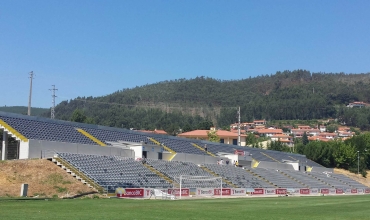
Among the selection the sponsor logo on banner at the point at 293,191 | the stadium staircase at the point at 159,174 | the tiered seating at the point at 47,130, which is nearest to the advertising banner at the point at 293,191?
the sponsor logo on banner at the point at 293,191

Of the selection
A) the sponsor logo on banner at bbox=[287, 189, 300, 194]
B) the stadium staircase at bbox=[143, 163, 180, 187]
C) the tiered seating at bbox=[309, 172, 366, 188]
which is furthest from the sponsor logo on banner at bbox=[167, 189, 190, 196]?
the tiered seating at bbox=[309, 172, 366, 188]

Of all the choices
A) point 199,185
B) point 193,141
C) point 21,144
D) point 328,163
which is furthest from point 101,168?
point 328,163

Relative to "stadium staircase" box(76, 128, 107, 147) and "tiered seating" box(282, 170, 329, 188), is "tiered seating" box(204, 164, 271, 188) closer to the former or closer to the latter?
"tiered seating" box(282, 170, 329, 188)

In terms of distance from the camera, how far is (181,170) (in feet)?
190

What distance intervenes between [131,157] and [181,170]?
6.45 meters

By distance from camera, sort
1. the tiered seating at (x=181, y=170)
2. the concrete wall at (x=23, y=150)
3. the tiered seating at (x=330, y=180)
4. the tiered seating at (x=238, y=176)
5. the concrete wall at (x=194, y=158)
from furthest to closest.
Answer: the tiered seating at (x=330, y=180) < the concrete wall at (x=194, y=158) < the tiered seating at (x=238, y=176) < the tiered seating at (x=181, y=170) < the concrete wall at (x=23, y=150)

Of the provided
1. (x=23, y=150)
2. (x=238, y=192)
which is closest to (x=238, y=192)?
(x=238, y=192)

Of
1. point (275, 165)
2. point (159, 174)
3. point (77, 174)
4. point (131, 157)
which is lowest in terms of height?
point (159, 174)

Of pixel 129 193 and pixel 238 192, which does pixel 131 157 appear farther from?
pixel 129 193

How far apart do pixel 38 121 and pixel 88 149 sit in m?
7.06

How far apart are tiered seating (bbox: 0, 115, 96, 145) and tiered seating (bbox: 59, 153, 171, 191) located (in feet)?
13.9

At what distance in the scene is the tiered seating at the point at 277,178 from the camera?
6985 centimetres

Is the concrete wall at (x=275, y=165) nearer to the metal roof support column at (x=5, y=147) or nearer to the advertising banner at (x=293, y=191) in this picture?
the advertising banner at (x=293, y=191)

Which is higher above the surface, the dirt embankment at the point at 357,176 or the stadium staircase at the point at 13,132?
the stadium staircase at the point at 13,132
